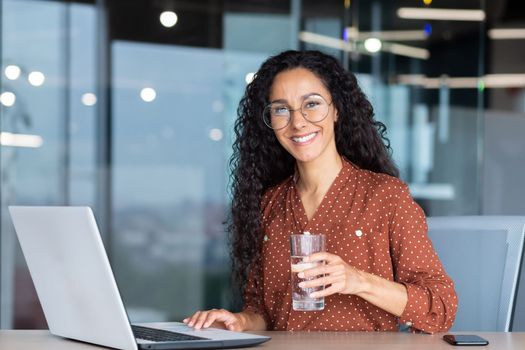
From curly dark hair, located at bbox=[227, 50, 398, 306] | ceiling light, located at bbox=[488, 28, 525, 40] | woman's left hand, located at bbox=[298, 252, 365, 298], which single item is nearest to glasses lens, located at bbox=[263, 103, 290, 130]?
curly dark hair, located at bbox=[227, 50, 398, 306]

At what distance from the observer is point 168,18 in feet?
18.7

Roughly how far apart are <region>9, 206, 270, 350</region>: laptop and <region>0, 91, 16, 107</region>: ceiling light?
350cm

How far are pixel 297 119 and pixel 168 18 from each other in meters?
3.28

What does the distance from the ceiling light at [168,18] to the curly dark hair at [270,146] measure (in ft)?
9.61

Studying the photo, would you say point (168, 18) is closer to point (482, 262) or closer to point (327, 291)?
point (482, 262)

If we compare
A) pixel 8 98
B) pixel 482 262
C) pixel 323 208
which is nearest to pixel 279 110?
pixel 323 208

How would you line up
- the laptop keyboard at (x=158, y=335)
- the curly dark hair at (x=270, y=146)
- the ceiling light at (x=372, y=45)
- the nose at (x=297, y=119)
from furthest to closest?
the ceiling light at (x=372, y=45)
the curly dark hair at (x=270, y=146)
the nose at (x=297, y=119)
the laptop keyboard at (x=158, y=335)

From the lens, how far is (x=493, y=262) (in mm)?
2600

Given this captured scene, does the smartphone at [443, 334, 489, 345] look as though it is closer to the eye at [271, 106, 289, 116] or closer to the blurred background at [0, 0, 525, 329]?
the eye at [271, 106, 289, 116]

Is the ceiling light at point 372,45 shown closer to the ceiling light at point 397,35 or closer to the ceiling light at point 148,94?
the ceiling light at point 397,35

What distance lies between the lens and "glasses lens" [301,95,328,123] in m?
2.60

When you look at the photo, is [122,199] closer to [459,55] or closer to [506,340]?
[459,55]

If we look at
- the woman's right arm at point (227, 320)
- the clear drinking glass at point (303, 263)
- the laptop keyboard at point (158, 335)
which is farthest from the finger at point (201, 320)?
the clear drinking glass at point (303, 263)

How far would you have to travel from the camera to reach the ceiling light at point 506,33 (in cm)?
561
